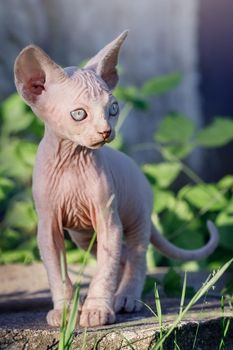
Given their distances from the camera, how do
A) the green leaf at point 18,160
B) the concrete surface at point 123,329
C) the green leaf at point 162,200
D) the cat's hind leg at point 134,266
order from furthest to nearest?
1. the green leaf at point 162,200
2. the green leaf at point 18,160
3. the cat's hind leg at point 134,266
4. the concrete surface at point 123,329

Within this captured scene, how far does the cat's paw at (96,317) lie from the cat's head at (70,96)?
44 centimetres

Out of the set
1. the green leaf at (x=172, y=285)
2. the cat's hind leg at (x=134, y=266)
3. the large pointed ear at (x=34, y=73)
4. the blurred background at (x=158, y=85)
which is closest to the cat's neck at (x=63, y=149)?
the large pointed ear at (x=34, y=73)

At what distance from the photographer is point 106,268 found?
2662mm

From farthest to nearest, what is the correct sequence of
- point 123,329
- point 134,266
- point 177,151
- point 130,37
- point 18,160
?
point 130,37, point 177,151, point 18,160, point 134,266, point 123,329

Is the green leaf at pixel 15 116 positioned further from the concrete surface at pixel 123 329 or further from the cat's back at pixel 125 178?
the cat's back at pixel 125 178

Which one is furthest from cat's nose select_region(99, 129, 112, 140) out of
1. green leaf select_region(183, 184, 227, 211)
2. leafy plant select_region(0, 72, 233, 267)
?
green leaf select_region(183, 184, 227, 211)

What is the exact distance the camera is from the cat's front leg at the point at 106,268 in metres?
2.62

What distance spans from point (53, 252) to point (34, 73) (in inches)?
19.4

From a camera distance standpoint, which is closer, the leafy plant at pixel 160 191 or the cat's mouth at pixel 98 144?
the cat's mouth at pixel 98 144

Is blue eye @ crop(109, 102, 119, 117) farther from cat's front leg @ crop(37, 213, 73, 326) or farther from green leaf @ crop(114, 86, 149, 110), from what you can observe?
green leaf @ crop(114, 86, 149, 110)

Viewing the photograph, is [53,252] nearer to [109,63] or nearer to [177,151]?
[109,63]

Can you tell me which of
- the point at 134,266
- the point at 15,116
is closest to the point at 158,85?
the point at 15,116

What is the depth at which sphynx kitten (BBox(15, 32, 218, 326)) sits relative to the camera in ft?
8.32

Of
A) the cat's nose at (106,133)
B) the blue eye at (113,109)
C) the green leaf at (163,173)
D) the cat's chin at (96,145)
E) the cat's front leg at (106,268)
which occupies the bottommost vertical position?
the green leaf at (163,173)
